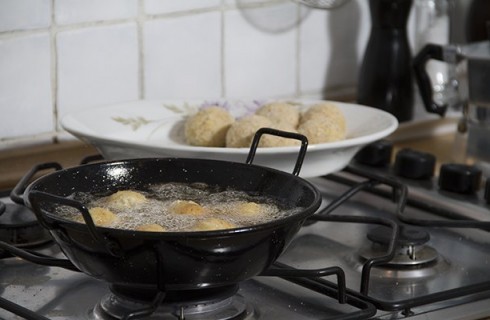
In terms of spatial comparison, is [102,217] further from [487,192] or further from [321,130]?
[487,192]

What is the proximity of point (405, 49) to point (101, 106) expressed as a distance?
1.43 ft

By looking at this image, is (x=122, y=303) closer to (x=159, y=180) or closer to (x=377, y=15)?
(x=159, y=180)

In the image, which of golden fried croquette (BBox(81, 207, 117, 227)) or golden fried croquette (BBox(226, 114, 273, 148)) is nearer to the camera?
golden fried croquette (BBox(81, 207, 117, 227))

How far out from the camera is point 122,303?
2.53ft

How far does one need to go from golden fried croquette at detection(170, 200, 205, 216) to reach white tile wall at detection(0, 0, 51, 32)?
0.42m

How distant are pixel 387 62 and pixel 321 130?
1.04 feet

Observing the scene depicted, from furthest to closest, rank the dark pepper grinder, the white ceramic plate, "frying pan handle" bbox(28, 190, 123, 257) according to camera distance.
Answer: the dark pepper grinder
the white ceramic plate
"frying pan handle" bbox(28, 190, 123, 257)

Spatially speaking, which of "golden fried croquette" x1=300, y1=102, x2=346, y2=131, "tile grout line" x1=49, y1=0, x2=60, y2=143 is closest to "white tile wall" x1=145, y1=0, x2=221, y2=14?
"tile grout line" x1=49, y1=0, x2=60, y2=143

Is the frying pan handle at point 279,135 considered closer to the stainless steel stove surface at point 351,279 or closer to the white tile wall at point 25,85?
the stainless steel stove surface at point 351,279

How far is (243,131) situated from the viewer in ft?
3.35

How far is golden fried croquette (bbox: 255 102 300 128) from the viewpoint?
109 cm

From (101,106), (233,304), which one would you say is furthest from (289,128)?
(233,304)

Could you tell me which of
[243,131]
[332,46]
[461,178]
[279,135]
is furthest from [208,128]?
[332,46]

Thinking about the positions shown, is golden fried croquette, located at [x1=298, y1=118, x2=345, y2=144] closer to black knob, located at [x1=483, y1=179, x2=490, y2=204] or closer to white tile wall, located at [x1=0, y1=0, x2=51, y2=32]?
black knob, located at [x1=483, y1=179, x2=490, y2=204]
